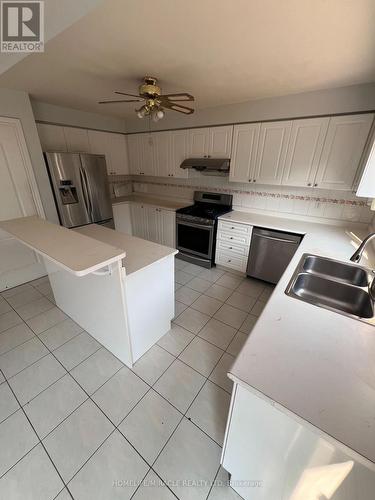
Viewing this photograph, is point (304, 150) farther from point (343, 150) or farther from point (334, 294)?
point (334, 294)

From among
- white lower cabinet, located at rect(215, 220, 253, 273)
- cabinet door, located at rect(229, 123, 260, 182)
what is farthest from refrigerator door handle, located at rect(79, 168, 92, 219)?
cabinet door, located at rect(229, 123, 260, 182)

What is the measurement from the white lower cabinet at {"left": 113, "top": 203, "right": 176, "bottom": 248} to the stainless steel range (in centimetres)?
18

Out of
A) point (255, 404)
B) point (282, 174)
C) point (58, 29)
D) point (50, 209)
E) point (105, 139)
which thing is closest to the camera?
point (255, 404)

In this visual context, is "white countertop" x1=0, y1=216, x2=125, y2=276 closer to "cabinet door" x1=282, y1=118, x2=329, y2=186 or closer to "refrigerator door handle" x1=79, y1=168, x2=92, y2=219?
"refrigerator door handle" x1=79, y1=168, x2=92, y2=219

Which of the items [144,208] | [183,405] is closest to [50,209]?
[144,208]

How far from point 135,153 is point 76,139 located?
1.04 m

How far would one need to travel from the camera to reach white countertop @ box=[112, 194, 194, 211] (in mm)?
3584

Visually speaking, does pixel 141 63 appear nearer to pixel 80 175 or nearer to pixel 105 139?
pixel 80 175

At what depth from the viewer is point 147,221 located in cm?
386

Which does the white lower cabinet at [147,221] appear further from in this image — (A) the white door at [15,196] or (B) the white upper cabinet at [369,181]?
(B) the white upper cabinet at [369,181]

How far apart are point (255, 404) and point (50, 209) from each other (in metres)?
3.21

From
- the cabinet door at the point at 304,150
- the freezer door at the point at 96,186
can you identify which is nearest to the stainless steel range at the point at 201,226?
the cabinet door at the point at 304,150

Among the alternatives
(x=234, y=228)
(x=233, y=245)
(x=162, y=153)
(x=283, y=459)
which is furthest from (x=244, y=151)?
(x=283, y=459)

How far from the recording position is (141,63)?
5.30ft
